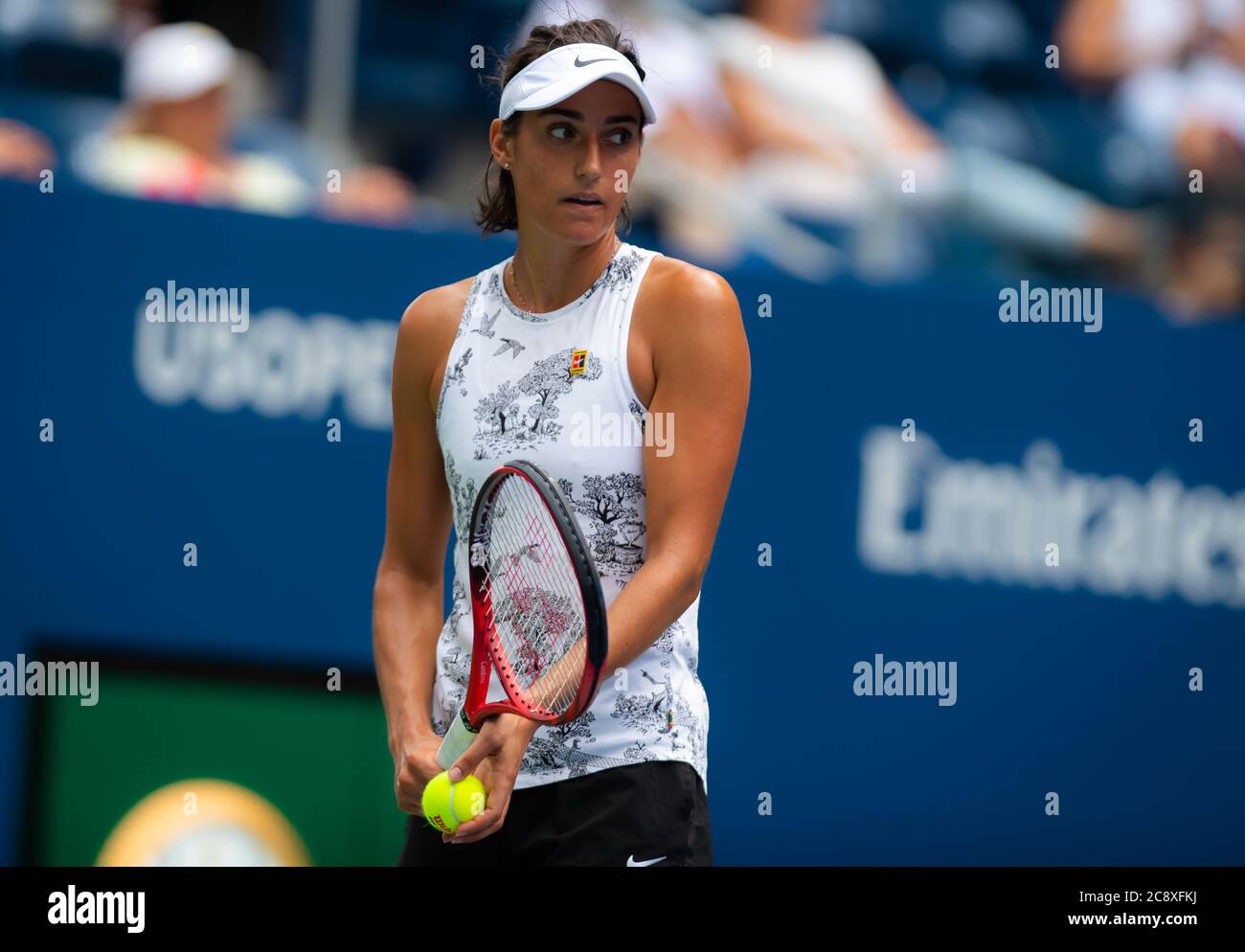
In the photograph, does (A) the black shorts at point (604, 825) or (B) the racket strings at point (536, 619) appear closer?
(B) the racket strings at point (536, 619)

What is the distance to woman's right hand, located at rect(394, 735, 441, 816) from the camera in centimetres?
216

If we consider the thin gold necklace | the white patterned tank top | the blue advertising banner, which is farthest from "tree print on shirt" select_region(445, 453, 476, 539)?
the blue advertising banner

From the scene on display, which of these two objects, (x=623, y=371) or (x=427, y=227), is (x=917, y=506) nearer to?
(x=427, y=227)

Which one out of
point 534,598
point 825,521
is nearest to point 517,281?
point 534,598

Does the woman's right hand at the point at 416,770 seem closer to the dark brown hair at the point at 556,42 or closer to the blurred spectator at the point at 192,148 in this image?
the dark brown hair at the point at 556,42

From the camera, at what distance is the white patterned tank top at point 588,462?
86.9 inches

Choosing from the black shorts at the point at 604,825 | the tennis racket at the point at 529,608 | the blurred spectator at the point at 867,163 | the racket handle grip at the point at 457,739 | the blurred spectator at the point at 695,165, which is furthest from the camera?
the blurred spectator at the point at 867,163

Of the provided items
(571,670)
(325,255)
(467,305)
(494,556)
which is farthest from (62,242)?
(571,670)

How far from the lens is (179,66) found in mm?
4605

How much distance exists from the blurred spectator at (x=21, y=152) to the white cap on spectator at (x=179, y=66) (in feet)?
1.10

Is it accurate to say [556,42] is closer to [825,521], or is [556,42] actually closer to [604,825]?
[604,825]

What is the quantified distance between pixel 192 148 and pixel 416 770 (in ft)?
9.36

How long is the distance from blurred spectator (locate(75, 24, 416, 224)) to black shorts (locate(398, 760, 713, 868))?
234cm

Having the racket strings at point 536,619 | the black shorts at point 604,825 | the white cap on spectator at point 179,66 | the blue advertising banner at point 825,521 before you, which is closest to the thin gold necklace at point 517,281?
the racket strings at point 536,619
